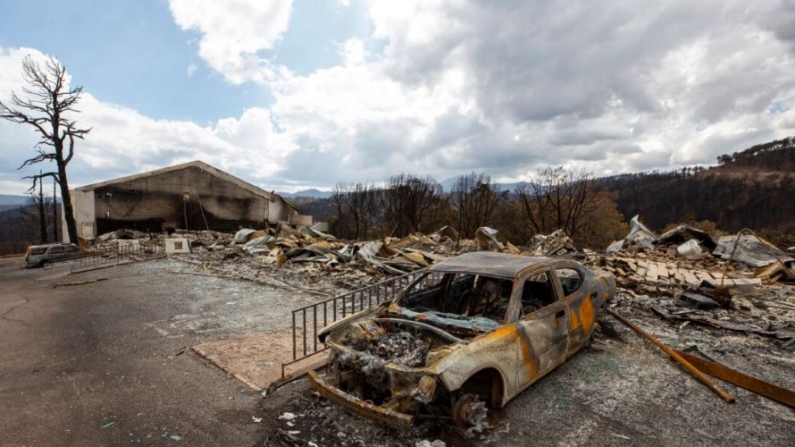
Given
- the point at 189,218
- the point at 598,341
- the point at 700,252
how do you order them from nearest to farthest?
the point at 598,341, the point at 700,252, the point at 189,218

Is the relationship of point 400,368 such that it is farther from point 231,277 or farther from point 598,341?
point 231,277

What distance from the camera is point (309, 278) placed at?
1192 cm

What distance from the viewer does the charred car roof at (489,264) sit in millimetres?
4418

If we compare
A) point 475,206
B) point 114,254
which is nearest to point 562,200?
point 475,206

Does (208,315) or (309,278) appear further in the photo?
(309,278)

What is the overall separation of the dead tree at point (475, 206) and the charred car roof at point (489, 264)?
31.8 metres

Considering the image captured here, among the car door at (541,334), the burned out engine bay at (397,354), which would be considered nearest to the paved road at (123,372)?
the burned out engine bay at (397,354)

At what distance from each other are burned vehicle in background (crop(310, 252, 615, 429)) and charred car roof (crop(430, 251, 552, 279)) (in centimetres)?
1

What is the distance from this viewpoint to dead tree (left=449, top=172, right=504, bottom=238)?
3781cm

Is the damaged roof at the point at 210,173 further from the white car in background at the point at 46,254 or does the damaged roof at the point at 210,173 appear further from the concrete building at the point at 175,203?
the white car in background at the point at 46,254

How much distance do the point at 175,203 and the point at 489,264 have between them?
2894cm

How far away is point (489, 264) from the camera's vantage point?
471 cm

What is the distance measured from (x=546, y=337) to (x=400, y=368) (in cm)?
175

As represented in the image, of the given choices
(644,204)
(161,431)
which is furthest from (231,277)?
(644,204)
